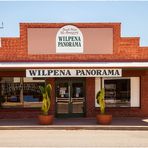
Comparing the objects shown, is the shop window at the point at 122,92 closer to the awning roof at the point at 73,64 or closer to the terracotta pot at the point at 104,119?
the awning roof at the point at 73,64

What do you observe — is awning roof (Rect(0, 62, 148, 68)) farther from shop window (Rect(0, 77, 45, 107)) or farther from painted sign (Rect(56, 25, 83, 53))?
shop window (Rect(0, 77, 45, 107))

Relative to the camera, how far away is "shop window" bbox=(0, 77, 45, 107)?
68.6 feet

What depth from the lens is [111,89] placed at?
2109cm

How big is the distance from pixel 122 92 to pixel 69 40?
177 inches

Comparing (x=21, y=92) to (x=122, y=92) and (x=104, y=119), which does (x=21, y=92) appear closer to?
(x=104, y=119)

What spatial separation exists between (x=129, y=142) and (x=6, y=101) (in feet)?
31.8

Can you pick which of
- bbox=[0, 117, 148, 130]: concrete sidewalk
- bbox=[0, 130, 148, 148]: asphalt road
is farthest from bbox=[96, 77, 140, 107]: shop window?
bbox=[0, 130, 148, 148]: asphalt road

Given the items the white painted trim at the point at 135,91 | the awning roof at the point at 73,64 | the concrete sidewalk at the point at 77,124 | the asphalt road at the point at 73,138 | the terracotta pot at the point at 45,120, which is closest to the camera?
the asphalt road at the point at 73,138

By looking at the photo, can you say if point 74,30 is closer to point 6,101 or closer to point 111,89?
point 111,89

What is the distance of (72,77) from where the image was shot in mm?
20938

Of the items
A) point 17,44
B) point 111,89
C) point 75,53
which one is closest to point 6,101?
point 17,44

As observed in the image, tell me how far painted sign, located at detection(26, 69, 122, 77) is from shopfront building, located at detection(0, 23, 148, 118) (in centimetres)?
209

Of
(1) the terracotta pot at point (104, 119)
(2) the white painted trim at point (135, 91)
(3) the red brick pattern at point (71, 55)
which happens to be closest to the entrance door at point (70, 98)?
(3) the red brick pattern at point (71, 55)

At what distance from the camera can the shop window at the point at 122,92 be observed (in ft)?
69.2
